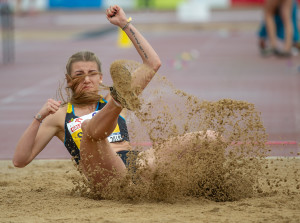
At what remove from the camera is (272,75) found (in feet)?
43.7

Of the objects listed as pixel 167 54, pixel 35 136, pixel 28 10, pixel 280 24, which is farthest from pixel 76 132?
pixel 28 10

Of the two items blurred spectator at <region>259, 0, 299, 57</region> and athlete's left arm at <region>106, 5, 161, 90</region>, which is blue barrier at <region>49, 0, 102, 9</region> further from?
athlete's left arm at <region>106, 5, 161, 90</region>

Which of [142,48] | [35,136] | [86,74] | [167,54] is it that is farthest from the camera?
[167,54]

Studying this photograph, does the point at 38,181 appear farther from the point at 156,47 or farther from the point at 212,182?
the point at 156,47

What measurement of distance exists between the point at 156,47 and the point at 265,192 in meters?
14.8

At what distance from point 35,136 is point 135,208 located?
101cm

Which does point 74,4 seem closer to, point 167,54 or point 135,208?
point 167,54

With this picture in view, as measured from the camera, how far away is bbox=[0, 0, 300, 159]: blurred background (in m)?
9.43

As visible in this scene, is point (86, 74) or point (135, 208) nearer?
point (135, 208)

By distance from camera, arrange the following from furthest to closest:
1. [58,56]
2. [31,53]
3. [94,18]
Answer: [94,18] < [31,53] < [58,56]

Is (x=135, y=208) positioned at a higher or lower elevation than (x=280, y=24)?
lower

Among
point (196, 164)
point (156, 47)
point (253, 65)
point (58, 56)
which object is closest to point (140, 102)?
point (196, 164)

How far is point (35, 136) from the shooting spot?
195 inches

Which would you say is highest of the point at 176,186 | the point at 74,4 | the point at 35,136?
the point at 74,4
